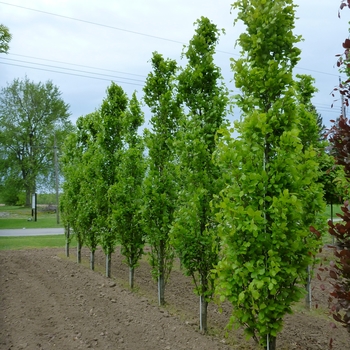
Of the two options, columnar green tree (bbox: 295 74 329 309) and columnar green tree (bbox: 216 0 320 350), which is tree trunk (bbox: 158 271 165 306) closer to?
columnar green tree (bbox: 295 74 329 309)

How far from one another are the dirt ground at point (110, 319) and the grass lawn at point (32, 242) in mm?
5223

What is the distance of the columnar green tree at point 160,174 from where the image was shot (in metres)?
7.98

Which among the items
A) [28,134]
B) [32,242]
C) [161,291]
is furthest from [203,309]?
[28,134]

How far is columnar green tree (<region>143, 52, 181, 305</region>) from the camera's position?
7977 millimetres

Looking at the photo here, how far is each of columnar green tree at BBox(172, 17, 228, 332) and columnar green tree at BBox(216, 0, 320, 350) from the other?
4.96 ft

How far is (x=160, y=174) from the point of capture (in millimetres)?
8242

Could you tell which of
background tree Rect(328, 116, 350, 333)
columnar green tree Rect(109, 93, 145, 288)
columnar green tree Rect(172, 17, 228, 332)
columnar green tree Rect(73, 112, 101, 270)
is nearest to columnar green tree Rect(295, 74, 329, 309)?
columnar green tree Rect(172, 17, 228, 332)

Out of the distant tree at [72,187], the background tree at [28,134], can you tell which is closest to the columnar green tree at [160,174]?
the distant tree at [72,187]

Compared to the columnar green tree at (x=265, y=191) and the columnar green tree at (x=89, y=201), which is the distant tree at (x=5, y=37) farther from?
the columnar green tree at (x=265, y=191)

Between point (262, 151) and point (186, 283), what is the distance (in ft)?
19.4

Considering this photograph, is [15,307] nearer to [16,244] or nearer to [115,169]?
[115,169]

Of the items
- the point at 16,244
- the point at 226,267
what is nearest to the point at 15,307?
the point at 226,267

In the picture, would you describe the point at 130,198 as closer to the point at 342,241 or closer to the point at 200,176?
the point at 200,176

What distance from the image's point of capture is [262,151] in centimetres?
470
